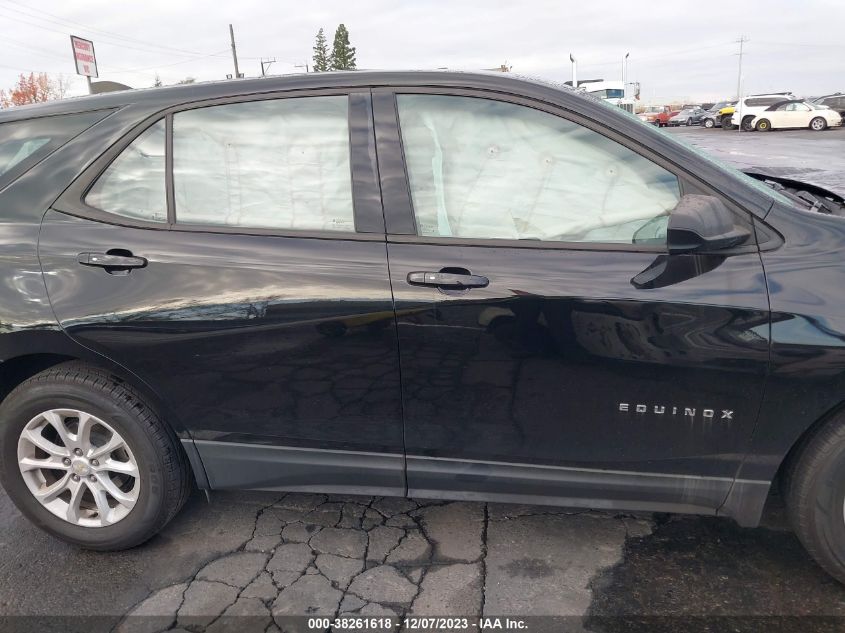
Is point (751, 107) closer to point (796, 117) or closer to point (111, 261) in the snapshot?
point (796, 117)

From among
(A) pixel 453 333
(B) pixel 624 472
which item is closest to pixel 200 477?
(A) pixel 453 333

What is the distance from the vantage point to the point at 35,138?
8.38 ft

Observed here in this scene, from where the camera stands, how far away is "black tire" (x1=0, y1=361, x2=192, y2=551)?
2.41 m

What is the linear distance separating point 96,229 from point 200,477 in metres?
1.00

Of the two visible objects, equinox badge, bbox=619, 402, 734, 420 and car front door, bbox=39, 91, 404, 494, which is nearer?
equinox badge, bbox=619, 402, 734, 420

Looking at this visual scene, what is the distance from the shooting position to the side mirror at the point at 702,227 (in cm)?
198

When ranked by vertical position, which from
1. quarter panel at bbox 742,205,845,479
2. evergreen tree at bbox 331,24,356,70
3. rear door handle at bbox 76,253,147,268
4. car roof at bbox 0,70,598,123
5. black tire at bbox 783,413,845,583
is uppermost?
evergreen tree at bbox 331,24,356,70

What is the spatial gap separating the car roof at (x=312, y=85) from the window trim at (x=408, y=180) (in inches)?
1.3

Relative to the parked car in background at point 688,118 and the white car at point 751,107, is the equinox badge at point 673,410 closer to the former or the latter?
the white car at point 751,107

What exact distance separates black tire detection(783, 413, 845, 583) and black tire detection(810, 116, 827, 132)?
33219 mm

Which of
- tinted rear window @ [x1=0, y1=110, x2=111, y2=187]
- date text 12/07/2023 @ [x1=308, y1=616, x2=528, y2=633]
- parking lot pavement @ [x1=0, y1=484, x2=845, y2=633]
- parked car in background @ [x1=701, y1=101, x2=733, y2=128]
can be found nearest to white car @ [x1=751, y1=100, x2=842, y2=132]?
parked car in background @ [x1=701, y1=101, x2=733, y2=128]

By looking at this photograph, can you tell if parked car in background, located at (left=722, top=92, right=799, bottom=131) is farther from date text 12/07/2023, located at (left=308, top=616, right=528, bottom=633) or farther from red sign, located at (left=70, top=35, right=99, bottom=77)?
date text 12/07/2023, located at (left=308, top=616, right=528, bottom=633)

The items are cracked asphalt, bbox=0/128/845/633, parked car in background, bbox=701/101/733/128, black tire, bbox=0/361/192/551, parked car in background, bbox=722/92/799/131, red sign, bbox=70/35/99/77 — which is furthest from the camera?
parked car in background, bbox=701/101/733/128

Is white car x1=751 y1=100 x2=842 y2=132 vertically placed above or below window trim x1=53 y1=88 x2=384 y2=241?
below
